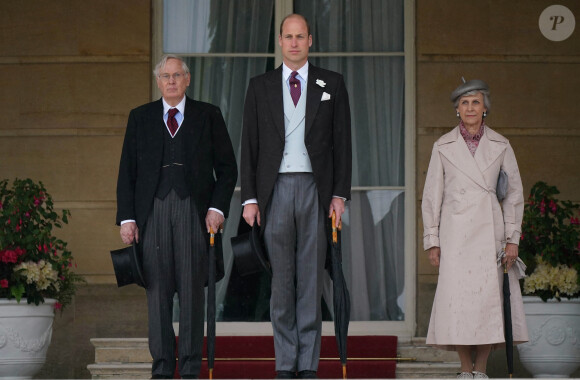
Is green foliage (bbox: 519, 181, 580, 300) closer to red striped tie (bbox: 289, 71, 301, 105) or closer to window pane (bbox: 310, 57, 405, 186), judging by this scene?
window pane (bbox: 310, 57, 405, 186)

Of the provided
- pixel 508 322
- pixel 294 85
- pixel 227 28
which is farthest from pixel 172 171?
pixel 227 28

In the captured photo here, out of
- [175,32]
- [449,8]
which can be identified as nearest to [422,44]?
[449,8]

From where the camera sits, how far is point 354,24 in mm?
8555

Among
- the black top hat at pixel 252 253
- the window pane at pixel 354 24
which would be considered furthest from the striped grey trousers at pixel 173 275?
the window pane at pixel 354 24

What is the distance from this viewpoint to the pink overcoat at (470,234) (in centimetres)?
616

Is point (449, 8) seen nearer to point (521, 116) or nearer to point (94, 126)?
point (521, 116)

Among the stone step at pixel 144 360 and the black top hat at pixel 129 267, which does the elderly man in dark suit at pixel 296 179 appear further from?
the stone step at pixel 144 360

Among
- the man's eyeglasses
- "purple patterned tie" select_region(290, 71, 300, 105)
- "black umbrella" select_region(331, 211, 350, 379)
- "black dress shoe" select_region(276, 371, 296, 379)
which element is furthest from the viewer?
the man's eyeglasses

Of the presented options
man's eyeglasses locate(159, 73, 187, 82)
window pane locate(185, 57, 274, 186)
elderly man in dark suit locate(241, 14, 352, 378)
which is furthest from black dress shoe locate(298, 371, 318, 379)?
window pane locate(185, 57, 274, 186)

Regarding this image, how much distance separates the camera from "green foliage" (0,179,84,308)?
7.18 meters

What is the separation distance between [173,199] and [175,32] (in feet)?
9.65

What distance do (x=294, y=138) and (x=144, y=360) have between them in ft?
9.24

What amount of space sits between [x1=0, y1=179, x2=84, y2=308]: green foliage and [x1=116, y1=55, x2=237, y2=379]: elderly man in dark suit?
5.00ft

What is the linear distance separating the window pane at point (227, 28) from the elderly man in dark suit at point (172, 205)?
256 centimetres
